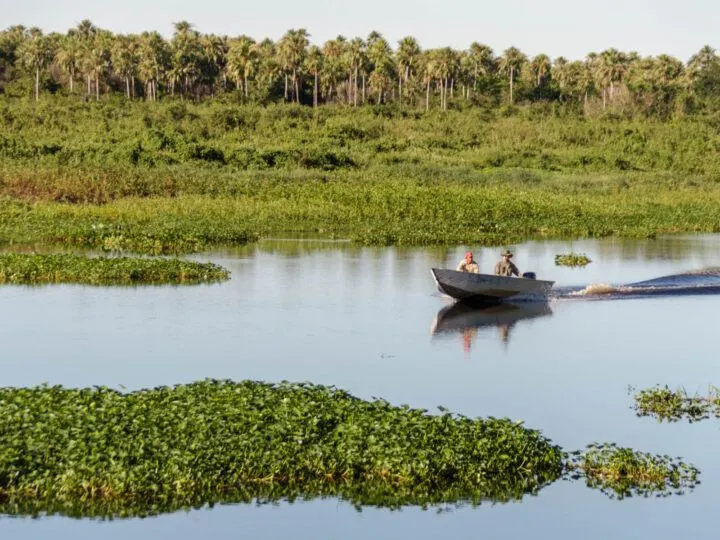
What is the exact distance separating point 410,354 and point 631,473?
9851mm

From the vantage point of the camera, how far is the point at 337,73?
110m

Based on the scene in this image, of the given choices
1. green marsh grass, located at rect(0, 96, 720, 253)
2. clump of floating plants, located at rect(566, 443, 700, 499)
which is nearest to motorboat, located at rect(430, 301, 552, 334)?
clump of floating plants, located at rect(566, 443, 700, 499)

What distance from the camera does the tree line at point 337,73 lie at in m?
104

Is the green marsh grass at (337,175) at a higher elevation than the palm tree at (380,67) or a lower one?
lower

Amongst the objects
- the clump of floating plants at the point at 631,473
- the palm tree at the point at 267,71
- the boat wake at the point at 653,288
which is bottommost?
the clump of floating plants at the point at 631,473

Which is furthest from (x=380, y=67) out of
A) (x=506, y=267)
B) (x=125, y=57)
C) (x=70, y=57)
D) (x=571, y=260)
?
(x=506, y=267)

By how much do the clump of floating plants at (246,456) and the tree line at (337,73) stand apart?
86.3 meters

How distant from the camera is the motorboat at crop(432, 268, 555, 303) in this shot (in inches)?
1257

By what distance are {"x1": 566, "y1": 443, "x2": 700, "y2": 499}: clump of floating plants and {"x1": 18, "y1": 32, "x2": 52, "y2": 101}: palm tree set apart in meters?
90.7

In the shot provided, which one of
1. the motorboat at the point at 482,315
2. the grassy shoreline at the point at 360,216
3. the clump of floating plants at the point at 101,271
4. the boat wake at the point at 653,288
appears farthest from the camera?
the grassy shoreline at the point at 360,216

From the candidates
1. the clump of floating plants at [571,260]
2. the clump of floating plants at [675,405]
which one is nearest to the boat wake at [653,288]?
the clump of floating plants at [571,260]

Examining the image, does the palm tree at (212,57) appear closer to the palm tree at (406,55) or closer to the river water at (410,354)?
the palm tree at (406,55)

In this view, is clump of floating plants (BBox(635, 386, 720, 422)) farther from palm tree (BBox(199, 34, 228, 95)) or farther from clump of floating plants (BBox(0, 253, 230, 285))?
palm tree (BBox(199, 34, 228, 95))

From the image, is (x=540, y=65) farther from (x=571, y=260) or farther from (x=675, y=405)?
(x=675, y=405)
